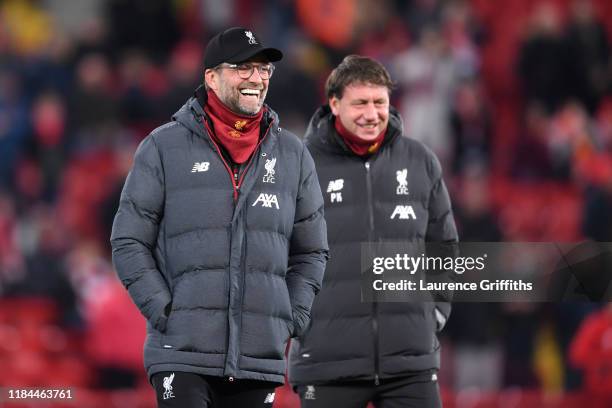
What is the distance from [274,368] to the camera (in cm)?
496

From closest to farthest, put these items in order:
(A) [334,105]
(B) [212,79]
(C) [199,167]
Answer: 1. (C) [199,167]
2. (B) [212,79]
3. (A) [334,105]

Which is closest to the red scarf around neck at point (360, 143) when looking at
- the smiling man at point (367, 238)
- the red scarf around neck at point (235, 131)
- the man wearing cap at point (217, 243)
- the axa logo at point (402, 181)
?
the smiling man at point (367, 238)

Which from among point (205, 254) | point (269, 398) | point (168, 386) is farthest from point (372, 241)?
point (168, 386)

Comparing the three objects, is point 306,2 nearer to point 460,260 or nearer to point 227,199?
point 460,260

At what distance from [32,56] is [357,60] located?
915 centimetres

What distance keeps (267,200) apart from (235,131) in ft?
0.91

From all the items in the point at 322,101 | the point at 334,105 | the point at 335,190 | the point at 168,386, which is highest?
the point at 322,101

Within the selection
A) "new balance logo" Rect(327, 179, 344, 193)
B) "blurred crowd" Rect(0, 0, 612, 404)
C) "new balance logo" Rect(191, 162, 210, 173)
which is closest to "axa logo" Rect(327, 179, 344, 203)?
"new balance logo" Rect(327, 179, 344, 193)

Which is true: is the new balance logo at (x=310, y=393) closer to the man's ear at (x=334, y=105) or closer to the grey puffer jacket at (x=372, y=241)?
the grey puffer jacket at (x=372, y=241)

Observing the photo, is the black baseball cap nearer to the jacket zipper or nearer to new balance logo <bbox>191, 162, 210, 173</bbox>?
new balance logo <bbox>191, 162, 210, 173</bbox>

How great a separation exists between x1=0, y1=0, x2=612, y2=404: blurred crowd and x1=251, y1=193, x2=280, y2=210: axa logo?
566 centimetres

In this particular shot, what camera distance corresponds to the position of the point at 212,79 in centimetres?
511

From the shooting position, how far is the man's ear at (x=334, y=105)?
20.5 feet

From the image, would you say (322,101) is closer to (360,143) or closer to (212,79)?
(360,143)
